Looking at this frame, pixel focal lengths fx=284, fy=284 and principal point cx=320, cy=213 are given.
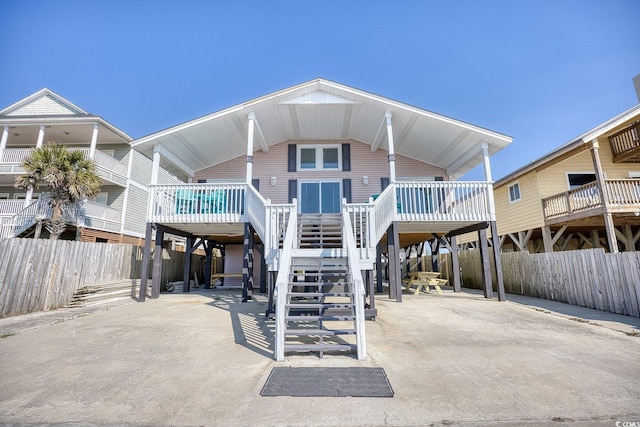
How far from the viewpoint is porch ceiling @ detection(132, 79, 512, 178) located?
9617mm

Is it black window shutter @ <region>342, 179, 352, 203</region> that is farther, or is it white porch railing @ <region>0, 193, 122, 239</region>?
white porch railing @ <region>0, 193, 122, 239</region>

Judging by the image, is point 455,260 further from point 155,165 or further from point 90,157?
point 90,157

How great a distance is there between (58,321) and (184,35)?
15.2m

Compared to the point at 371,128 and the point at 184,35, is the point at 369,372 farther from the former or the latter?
the point at 184,35

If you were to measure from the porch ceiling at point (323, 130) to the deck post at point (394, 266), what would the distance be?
4104mm

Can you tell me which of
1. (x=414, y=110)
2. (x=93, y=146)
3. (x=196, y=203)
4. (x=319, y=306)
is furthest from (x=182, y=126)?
(x=93, y=146)

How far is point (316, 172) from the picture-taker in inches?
478

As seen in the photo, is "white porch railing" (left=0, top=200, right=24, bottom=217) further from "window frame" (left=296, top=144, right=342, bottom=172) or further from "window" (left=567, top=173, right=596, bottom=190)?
"window" (left=567, top=173, right=596, bottom=190)

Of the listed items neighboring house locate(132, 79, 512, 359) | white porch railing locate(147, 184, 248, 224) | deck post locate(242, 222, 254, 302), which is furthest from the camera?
white porch railing locate(147, 184, 248, 224)

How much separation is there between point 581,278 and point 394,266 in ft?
16.9

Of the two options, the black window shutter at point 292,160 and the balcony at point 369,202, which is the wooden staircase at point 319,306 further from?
the black window shutter at point 292,160

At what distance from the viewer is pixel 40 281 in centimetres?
721

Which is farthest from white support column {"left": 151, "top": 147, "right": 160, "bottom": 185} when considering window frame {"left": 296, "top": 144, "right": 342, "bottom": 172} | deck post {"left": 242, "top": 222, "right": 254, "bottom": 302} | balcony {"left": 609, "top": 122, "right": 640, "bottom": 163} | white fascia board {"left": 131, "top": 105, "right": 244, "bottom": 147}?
balcony {"left": 609, "top": 122, "right": 640, "bottom": 163}

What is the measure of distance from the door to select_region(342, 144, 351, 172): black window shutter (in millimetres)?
764
